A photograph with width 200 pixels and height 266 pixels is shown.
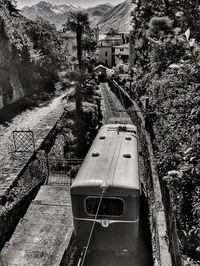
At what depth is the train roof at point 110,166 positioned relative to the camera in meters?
7.38

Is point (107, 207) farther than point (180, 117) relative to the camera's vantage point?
No

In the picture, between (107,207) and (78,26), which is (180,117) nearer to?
(107,207)

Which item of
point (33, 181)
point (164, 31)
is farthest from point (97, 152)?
point (164, 31)

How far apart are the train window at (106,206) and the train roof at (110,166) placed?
0.31 metres

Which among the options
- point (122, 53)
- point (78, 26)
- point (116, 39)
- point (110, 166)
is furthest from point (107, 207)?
point (116, 39)

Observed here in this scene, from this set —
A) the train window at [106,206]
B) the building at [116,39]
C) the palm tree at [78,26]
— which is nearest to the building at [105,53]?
the building at [116,39]

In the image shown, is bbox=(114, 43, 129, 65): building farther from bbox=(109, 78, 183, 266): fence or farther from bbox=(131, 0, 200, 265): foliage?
bbox=(131, 0, 200, 265): foliage

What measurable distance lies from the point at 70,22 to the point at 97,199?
14760 millimetres

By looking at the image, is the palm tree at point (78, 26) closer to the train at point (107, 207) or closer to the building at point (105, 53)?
the train at point (107, 207)

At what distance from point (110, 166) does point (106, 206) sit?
120 centimetres

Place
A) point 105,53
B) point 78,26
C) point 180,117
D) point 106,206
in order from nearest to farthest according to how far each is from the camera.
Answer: point 106,206 < point 180,117 < point 78,26 < point 105,53

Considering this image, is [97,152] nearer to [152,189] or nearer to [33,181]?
[152,189]

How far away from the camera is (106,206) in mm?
7426

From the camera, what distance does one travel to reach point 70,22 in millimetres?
19078
